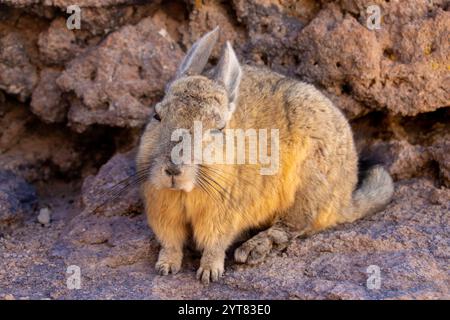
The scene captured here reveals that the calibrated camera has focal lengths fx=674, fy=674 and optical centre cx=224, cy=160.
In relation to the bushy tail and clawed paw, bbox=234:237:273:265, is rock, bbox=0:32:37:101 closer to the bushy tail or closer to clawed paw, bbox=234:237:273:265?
clawed paw, bbox=234:237:273:265

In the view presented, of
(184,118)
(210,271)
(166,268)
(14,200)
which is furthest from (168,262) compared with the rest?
(14,200)

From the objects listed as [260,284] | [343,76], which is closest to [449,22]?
[343,76]

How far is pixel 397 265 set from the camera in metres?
4.79

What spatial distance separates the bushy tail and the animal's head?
1.56m

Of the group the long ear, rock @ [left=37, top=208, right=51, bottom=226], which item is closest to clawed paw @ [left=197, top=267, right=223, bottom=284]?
the long ear

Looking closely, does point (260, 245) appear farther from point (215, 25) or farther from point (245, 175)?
point (215, 25)

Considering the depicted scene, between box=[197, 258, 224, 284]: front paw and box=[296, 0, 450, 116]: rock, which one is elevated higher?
box=[296, 0, 450, 116]: rock

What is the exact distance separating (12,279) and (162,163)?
1.47m

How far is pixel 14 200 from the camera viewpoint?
6.07 m

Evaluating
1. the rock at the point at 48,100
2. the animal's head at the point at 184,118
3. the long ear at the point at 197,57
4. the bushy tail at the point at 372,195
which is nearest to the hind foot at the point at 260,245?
the bushy tail at the point at 372,195

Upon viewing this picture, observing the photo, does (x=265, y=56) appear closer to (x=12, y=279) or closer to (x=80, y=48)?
(x=80, y=48)

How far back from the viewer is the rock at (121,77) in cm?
632

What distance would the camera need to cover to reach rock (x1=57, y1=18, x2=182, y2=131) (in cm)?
632

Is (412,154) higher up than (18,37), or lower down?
lower down
